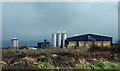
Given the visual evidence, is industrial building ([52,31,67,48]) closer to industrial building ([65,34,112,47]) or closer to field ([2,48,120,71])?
industrial building ([65,34,112,47])

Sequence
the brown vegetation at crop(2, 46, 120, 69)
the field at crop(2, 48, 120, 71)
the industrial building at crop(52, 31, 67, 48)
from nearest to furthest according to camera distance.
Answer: the field at crop(2, 48, 120, 71), the brown vegetation at crop(2, 46, 120, 69), the industrial building at crop(52, 31, 67, 48)

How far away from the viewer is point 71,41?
5300cm

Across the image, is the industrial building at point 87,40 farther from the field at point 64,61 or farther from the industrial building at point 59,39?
the field at point 64,61

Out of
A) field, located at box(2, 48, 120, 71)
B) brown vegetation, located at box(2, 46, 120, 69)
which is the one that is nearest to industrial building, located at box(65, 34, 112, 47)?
brown vegetation, located at box(2, 46, 120, 69)

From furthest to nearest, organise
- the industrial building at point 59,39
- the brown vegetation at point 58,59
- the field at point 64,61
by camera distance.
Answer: the industrial building at point 59,39, the brown vegetation at point 58,59, the field at point 64,61

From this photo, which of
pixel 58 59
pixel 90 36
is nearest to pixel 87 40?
pixel 90 36

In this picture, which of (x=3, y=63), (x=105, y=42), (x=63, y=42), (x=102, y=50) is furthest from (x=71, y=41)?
(x=3, y=63)

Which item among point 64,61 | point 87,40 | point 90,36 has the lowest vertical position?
point 87,40

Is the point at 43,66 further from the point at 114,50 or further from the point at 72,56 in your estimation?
the point at 114,50

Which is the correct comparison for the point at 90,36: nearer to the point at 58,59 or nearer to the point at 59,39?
the point at 59,39

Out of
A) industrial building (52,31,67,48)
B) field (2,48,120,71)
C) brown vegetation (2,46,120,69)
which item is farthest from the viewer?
industrial building (52,31,67,48)

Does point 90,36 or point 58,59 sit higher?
point 58,59

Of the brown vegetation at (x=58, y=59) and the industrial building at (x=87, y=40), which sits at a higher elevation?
the brown vegetation at (x=58, y=59)

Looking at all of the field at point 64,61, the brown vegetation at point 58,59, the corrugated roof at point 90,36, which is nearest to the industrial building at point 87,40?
the corrugated roof at point 90,36
